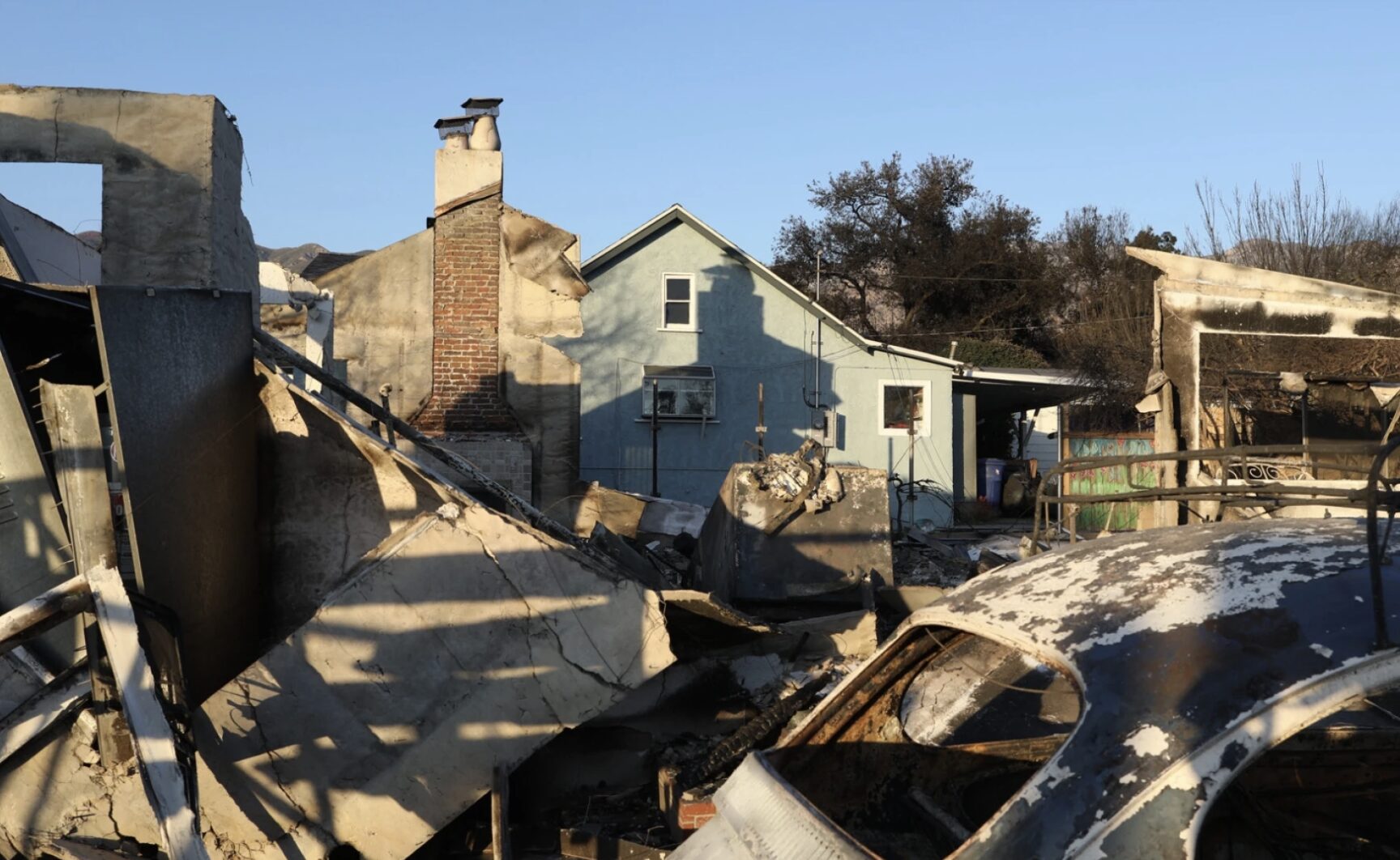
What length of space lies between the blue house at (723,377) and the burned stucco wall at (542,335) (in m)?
Result: 10.9

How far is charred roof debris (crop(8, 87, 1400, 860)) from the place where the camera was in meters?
2.92

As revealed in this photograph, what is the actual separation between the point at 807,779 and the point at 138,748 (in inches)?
92.7

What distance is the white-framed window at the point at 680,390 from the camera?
87.8 feet

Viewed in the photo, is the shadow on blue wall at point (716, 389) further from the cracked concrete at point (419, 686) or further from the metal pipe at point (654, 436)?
the cracked concrete at point (419, 686)

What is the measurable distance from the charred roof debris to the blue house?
15.6m

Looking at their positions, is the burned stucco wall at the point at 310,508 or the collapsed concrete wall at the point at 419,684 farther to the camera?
the burned stucco wall at the point at 310,508

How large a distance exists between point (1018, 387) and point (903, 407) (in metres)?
2.76

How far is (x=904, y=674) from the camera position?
12.7 ft

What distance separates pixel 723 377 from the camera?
2728cm

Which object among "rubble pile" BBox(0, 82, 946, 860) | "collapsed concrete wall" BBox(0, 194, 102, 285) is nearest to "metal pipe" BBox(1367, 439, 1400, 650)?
"rubble pile" BBox(0, 82, 946, 860)

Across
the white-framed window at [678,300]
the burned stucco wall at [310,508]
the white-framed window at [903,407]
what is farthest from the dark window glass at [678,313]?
the burned stucco wall at [310,508]

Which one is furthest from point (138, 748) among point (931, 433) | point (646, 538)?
point (931, 433)

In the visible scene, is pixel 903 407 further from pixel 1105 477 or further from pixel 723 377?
pixel 1105 477

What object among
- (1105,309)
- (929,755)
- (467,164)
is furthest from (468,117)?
(1105,309)
